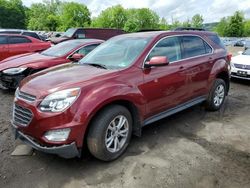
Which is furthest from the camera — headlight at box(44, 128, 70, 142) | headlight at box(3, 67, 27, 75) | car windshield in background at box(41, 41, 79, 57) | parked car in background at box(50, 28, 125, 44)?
parked car in background at box(50, 28, 125, 44)

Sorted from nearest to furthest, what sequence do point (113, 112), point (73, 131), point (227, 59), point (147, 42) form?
1. point (73, 131)
2. point (113, 112)
3. point (147, 42)
4. point (227, 59)

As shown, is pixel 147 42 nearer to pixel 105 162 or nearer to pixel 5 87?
pixel 105 162

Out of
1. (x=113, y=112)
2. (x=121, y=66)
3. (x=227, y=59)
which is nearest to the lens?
(x=113, y=112)

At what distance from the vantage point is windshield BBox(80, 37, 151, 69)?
397cm

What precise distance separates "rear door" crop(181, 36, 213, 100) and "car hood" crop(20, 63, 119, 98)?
5.55ft

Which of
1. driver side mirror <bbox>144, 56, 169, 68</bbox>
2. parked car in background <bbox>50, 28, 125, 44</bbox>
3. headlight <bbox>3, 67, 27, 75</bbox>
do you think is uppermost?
parked car in background <bbox>50, 28, 125, 44</bbox>

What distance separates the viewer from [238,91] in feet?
25.3

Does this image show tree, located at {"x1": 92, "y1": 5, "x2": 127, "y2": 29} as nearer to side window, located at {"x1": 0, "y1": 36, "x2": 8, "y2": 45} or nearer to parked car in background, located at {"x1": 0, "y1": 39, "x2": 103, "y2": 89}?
side window, located at {"x1": 0, "y1": 36, "x2": 8, "y2": 45}

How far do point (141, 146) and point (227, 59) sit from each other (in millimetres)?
3168

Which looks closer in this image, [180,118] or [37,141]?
[37,141]

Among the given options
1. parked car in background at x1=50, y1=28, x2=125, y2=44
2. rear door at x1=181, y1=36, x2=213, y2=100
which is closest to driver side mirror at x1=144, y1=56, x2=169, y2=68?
rear door at x1=181, y1=36, x2=213, y2=100

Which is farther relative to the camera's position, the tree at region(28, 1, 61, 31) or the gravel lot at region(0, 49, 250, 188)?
the tree at region(28, 1, 61, 31)

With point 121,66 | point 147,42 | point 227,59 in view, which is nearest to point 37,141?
point 121,66

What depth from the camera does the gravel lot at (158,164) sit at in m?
3.12
